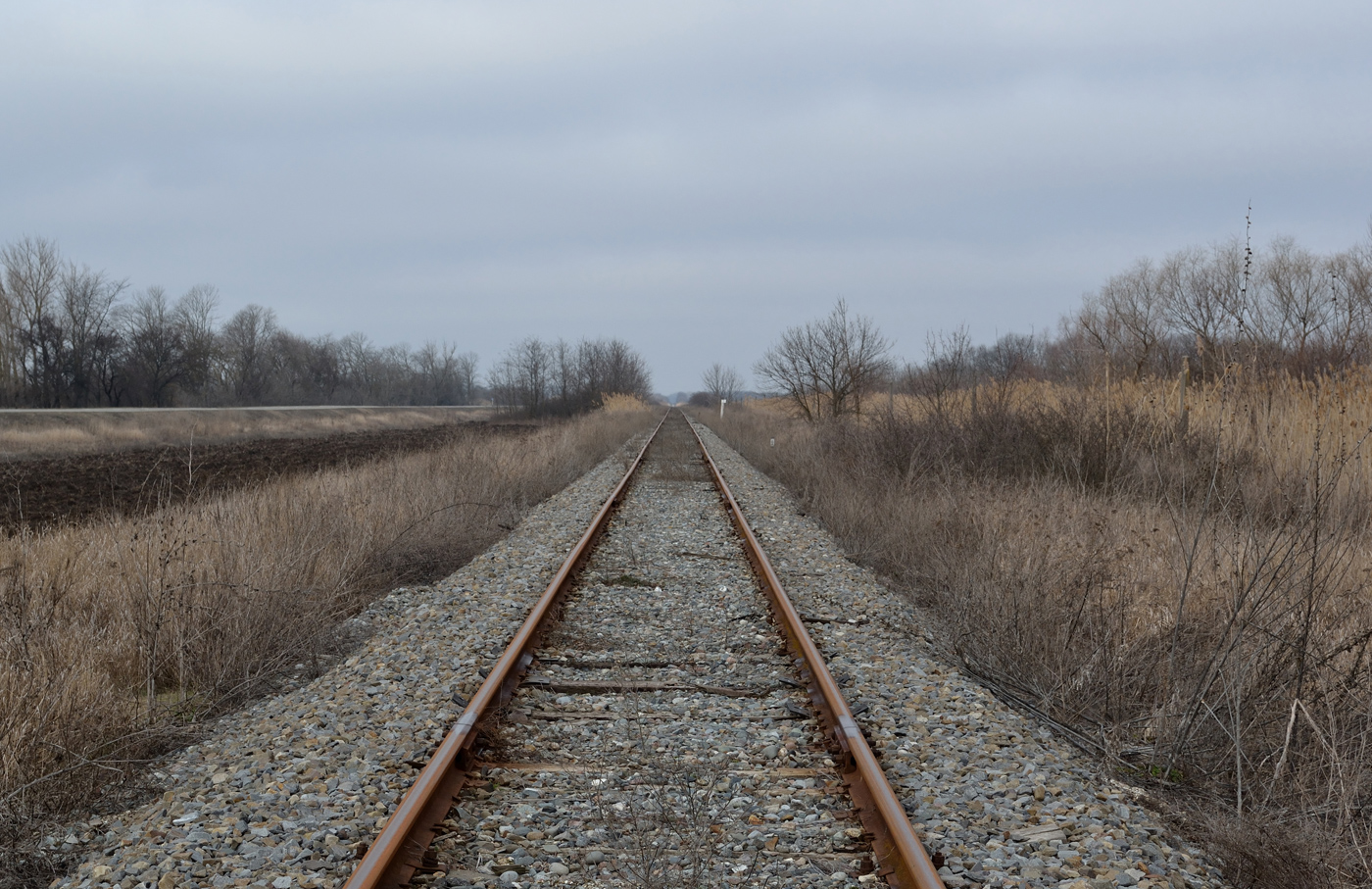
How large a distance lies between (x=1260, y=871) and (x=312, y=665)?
17.0 feet

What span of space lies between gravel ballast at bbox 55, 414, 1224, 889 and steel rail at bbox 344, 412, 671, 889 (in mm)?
104

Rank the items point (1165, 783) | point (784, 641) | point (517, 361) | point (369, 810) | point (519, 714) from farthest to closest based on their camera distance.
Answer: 1. point (517, 361)
2. point (784, 641)
3. point (519, 714)
4. point (1165, 783)
5. point (369, 810)

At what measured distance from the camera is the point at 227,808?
133 inches

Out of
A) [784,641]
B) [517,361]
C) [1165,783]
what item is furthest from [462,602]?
[517,361]

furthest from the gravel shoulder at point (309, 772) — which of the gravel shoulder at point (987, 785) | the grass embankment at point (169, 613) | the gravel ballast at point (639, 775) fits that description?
the gravel shoulder at point (987, 785)

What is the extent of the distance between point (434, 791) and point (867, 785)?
1.75 metres

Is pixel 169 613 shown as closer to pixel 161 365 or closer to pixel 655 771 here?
pixel 655 771

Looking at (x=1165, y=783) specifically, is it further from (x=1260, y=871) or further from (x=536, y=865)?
(x=536, y=865)

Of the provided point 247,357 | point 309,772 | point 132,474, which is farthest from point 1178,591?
point 247,357

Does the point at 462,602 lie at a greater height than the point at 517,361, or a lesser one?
lesser

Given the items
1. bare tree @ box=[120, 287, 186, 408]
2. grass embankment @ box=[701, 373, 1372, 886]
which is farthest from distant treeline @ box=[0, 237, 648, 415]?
grass embankment @ box=[701, 373, 1372, 886]

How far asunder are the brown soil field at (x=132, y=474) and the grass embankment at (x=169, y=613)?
233 centimetres

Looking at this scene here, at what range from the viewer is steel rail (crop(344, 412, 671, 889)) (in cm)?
278

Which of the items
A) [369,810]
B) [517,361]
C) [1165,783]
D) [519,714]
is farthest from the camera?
[517,361]
